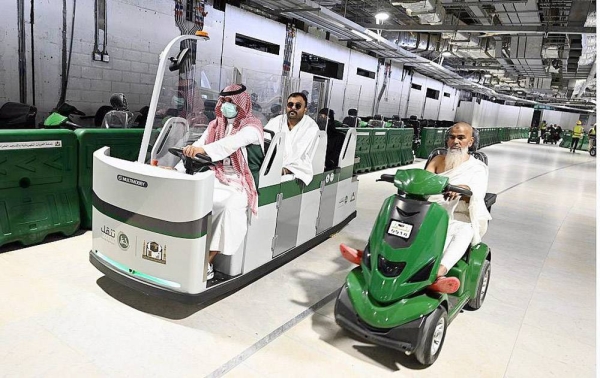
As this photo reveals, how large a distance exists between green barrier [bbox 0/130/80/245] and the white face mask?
5.64ft


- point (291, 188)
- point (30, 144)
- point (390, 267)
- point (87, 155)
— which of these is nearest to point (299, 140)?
point (291, 188)

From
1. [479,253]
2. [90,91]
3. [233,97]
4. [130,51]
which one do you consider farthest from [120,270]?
[130,51]

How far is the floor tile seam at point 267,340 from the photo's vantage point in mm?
2103

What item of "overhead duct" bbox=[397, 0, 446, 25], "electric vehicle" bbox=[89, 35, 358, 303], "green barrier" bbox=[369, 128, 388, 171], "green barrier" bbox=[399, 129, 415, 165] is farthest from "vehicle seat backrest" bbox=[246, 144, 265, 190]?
"green barrier" bbox=[399, 129, 415, 165]

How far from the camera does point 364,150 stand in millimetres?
8586

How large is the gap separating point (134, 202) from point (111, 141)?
2.00 metres

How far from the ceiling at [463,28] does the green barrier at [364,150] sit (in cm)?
192

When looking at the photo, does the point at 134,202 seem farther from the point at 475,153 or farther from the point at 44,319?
the point at 475,153

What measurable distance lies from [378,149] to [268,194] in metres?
6.48

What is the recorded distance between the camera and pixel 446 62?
56.9 feet

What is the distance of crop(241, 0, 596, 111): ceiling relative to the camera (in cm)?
756

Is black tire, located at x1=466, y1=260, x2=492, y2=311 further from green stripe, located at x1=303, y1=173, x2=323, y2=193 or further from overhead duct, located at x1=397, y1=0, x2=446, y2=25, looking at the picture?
overhead duct, located at x1=397, y1=0, x2=446, y2=25

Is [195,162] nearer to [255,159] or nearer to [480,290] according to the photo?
[255,159]

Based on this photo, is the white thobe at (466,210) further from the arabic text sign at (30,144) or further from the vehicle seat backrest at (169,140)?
the arabic text sign at (30,144)
